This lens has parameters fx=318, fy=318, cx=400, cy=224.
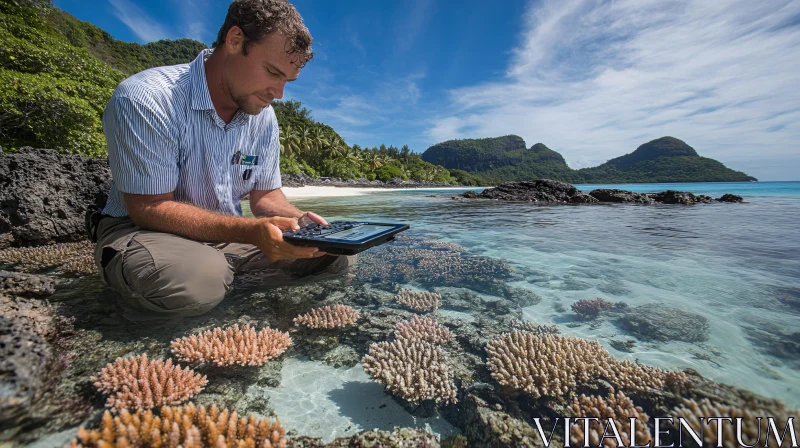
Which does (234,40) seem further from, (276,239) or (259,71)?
(276,239)

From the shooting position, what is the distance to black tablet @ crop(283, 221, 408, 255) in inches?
93.0

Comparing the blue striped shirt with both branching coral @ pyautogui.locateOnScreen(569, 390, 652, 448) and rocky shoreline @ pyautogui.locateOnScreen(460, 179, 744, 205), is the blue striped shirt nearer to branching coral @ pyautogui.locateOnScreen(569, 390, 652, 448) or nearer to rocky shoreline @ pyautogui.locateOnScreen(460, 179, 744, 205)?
branching coral @ pyautogui.locateOnScreen(569, 390, 652, 448)

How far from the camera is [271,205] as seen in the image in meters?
4.01

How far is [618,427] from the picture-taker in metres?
1.88

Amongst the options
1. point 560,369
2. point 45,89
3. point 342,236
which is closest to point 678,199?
point 560,369

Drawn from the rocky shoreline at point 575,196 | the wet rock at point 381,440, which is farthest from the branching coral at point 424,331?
the rocky shoreline at point 575,196

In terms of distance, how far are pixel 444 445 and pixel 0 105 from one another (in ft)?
59.0

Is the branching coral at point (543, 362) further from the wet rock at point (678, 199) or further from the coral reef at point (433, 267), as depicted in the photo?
the wet rock at point (678, 199)

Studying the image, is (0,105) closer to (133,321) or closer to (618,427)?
(133,321)

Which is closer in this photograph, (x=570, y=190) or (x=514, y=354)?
(x=514, y=354)

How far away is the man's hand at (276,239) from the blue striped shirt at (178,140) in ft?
3.32

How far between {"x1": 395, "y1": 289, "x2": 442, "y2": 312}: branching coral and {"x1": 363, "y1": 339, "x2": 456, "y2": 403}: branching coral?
0.98m

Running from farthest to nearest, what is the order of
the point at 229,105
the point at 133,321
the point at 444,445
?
the point at 229,105 → the point at 133,321 → the point at 444,445

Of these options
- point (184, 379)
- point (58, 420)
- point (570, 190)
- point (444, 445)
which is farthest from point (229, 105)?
point (570, 190)
